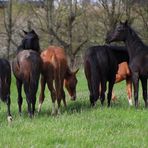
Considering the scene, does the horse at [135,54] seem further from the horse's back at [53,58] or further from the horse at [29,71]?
the horse at [29,71]

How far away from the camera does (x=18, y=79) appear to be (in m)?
13.0

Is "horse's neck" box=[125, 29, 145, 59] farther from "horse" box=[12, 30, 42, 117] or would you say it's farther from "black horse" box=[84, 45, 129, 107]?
"horse" box=[12, 30, 42, 117]

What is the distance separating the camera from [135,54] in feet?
45.1

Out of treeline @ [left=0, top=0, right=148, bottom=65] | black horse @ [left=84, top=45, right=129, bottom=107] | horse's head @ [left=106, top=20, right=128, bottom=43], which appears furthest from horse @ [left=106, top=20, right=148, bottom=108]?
treeline @ [left=0, top=0, right=148, bottom=65]

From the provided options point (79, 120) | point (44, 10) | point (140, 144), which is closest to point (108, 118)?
point (79, 120)

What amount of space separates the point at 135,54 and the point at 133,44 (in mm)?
402

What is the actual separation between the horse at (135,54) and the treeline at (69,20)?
39636 millimetres

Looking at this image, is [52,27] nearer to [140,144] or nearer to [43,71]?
[43,71]

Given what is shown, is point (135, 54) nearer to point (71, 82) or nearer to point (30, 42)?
point (30, 42)

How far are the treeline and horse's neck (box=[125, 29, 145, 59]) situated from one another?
39.7 m

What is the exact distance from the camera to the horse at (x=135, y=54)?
13.3 meters

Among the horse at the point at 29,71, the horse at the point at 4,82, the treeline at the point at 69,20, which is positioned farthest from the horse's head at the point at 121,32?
the treeline at the point at 69,20

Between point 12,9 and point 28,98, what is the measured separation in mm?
52003

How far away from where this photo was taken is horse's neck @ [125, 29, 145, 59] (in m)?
13.8
